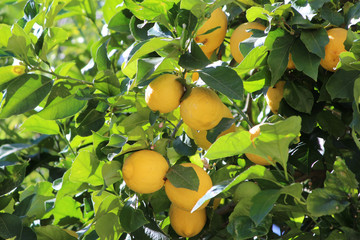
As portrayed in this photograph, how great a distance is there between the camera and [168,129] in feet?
4.70

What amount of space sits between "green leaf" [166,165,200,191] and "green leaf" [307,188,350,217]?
238 mm

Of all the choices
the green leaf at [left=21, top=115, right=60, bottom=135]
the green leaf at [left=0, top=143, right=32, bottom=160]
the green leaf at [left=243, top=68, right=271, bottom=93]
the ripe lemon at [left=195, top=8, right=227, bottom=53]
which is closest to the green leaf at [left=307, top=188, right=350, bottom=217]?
the green leaf at [left=243, top=68, right=271, bottom=93]

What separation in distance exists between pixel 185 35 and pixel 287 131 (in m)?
0.31

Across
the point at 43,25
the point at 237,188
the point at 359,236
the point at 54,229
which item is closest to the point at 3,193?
the point at 54,229

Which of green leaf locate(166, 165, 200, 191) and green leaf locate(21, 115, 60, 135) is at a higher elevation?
green leaf locate(166, 165, 200, 191)

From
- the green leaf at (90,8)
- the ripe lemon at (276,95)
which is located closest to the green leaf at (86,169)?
the ripe lemon at (276,95)

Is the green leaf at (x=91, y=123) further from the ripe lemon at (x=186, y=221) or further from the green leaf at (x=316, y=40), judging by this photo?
the green leaf at (x=316, y=40)

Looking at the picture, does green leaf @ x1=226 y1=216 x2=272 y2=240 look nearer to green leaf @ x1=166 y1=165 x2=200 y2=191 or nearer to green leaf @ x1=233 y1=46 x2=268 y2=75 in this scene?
green leaf @ x1=166 y1=165 x2=200 y2=191

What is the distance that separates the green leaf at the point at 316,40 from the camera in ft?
3.21

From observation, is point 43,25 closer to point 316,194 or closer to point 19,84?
point 19,84

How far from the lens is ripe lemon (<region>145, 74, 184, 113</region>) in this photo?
102 cm

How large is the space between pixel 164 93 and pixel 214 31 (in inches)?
9.1

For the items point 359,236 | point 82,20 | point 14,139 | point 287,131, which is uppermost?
point 287,131

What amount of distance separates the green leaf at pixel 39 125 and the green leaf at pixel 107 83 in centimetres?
29
